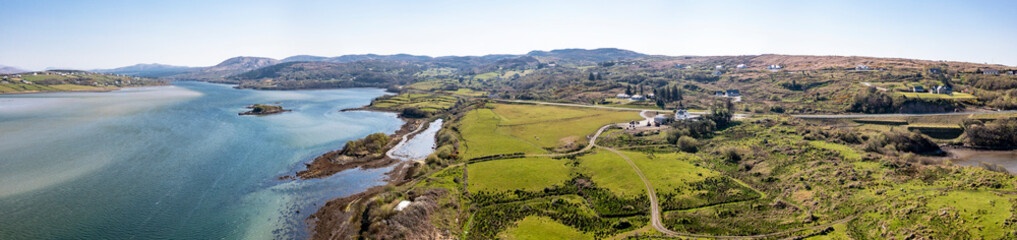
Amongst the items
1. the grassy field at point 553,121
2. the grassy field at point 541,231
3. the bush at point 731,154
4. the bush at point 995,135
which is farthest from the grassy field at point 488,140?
the bush at point 995,135

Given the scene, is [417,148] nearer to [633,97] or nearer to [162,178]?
[162,178]

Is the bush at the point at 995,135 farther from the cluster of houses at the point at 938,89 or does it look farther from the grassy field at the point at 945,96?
the cluster of houses at the point at 938,89

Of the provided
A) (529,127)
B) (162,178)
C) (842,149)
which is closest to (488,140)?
(529,127)

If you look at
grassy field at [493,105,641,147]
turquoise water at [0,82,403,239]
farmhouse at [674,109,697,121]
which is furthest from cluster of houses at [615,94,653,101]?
turquoise water at [0,82,403,239]

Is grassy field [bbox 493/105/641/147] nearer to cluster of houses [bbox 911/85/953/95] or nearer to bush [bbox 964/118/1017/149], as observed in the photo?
bush [bbox 964/118/1017/149]

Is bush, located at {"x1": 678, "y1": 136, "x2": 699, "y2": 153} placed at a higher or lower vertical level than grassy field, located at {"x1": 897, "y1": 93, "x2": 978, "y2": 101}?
lower

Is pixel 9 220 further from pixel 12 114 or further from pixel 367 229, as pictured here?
pixel 12 114
